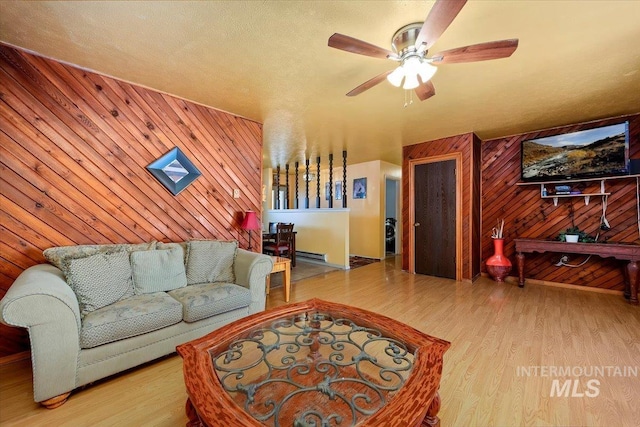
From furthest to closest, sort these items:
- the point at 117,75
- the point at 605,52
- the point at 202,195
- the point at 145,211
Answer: the point at 202,195 < the point at 145,211 < the point at 117,75 < the point at 605,52

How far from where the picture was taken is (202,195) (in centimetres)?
302

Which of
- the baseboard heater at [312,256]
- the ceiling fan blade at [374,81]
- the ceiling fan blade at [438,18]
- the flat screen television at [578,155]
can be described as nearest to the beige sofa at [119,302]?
the ceiling fan blade at [374,81]

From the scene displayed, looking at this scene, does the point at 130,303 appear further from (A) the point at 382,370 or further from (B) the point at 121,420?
(A) the point at 382,370

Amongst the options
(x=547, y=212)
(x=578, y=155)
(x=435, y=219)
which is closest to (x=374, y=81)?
(x=435, y=219)

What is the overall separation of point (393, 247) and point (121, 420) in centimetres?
634

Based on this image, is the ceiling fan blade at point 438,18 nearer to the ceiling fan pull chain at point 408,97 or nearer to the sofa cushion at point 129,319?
the ceiling fan pull chain at point 408,97

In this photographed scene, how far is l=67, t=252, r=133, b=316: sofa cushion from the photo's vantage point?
175cm

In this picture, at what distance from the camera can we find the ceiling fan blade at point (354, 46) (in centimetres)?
146

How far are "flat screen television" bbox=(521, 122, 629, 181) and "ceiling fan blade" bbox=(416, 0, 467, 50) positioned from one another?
138 inches

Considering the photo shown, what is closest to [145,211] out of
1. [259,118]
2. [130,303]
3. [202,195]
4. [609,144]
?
[202,195]

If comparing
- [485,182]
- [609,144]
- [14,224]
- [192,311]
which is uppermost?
[609,144]

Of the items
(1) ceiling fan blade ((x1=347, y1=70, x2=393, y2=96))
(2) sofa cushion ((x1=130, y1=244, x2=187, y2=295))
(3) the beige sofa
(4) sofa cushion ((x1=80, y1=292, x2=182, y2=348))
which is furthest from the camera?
(2) sofa cushion ((x1=130, y1=244, x2=187, y2=295))

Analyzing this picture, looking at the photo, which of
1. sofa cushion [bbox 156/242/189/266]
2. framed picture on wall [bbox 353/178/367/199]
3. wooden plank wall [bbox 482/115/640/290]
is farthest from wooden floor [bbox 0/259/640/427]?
framed picture on wall [bbox 353/178/367/199]

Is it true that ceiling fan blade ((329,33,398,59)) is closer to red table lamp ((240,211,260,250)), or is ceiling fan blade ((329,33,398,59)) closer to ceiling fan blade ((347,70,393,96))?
ceiling fan blade ((347,70,393,96))
